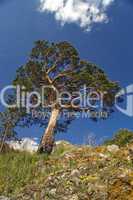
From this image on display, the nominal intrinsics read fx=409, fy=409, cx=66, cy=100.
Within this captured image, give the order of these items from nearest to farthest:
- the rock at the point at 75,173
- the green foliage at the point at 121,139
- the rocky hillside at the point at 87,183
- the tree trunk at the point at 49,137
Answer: the rocky hillside at the point at 87,183 → the rock at the point at 75,173 → the green foliage at the point at 121,139 → the tree trunk at the point at 49,137

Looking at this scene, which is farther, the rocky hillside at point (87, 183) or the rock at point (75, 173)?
the rock at point (75, 173)

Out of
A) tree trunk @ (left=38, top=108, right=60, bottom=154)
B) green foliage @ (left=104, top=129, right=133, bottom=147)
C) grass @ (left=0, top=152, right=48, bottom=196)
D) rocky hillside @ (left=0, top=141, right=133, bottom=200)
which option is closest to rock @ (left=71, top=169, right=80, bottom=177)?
rocky hillside @ (left=0, top=141, right=133, bottom=200)

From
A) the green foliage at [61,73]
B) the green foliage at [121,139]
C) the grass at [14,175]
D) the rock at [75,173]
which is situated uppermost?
the green foliage at [61,73]

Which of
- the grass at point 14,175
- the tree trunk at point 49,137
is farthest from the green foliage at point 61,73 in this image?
the grass at point 14,175

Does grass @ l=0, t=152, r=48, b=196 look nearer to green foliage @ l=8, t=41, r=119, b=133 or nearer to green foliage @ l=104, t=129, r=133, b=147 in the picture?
green foliage @ l=104, t=129, r=133, b=147

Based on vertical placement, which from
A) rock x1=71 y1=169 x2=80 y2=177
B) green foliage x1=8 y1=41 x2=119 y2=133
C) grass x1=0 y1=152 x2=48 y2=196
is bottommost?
grass x1=0 y1=152 x2=48 y2=196

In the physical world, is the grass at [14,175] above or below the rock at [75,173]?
below

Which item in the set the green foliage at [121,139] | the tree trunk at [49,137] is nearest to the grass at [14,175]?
the green foliage at [121,139]

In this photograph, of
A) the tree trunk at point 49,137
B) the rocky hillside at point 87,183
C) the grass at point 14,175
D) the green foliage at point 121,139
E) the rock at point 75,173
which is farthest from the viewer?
the tree trunk at point 49,137

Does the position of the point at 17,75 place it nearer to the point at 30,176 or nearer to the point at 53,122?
the point at 53,122

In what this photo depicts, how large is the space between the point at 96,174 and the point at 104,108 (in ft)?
92.8

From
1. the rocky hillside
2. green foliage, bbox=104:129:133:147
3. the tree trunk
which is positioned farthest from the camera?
the tree trunk

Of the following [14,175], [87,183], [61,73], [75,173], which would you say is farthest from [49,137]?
[87,183]

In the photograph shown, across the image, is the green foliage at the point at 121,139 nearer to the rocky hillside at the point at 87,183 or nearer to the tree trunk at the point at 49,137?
the tree trunk at the point at 49,137
